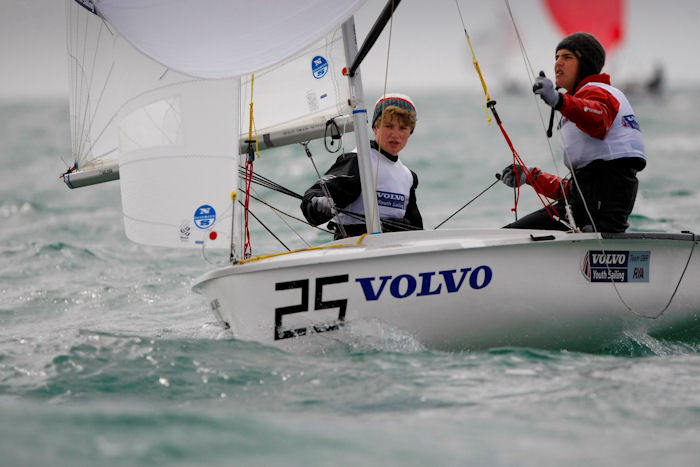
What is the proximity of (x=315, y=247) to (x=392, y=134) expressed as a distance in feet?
2.31

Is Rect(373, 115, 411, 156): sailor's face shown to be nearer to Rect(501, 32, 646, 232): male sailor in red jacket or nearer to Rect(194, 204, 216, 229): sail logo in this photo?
Rect(501, 32, 646, 232): male sailor in red jacket

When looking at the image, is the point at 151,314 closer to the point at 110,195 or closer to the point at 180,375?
the point at 180,375

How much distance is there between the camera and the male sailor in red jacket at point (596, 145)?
3250mm

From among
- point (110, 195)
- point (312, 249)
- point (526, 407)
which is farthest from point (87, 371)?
point (110, 195)

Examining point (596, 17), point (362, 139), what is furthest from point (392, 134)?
point (596, 17)

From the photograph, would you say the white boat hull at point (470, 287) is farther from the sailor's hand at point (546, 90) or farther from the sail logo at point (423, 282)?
the sailor's hand at point (546, 90)

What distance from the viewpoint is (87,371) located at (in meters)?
2.92

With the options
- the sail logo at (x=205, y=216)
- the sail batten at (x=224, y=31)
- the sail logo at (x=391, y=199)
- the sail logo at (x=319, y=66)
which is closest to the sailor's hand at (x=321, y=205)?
the sail logo at (x=391, y=199)

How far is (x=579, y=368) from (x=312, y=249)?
3.72ft

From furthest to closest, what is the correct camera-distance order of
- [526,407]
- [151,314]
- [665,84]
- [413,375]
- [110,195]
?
[665,84]
[110,195]
[151,314]
[413,375]
[526,407]

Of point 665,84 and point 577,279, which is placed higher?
point 665,84

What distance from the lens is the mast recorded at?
11.1 ft

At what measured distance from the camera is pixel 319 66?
3.95 meters

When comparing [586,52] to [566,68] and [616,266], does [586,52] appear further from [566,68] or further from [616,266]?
[616,266]
